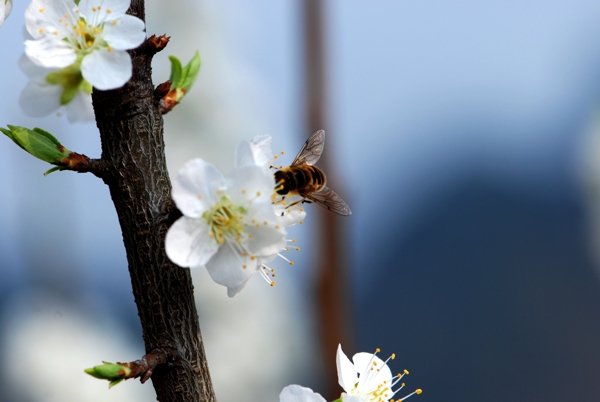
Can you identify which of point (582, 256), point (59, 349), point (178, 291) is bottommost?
point (178, 291)

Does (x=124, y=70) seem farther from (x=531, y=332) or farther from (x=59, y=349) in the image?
(x=531, y=332)

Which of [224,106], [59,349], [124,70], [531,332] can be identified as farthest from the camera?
[531,332]

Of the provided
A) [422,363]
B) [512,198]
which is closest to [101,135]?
[422,363]

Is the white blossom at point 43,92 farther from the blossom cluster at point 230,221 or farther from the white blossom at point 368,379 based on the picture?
the white blossom at point 368,379

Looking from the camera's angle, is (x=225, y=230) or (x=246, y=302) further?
(x=246, y=302)

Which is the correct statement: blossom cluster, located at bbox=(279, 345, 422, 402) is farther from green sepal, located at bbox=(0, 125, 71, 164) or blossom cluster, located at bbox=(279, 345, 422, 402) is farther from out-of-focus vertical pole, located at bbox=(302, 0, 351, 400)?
out-of-focus vertical pole, located at bbox=(302, 0, 351, 400)

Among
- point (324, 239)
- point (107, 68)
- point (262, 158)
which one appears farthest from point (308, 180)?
point (324, 239)

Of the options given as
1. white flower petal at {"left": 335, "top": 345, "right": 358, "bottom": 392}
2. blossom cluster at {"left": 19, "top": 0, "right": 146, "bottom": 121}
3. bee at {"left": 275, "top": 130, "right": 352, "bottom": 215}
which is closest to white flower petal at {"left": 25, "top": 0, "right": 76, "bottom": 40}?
blossom cluster at {"left": 19, "top": 0, "right": 146, "bottom": 121}
